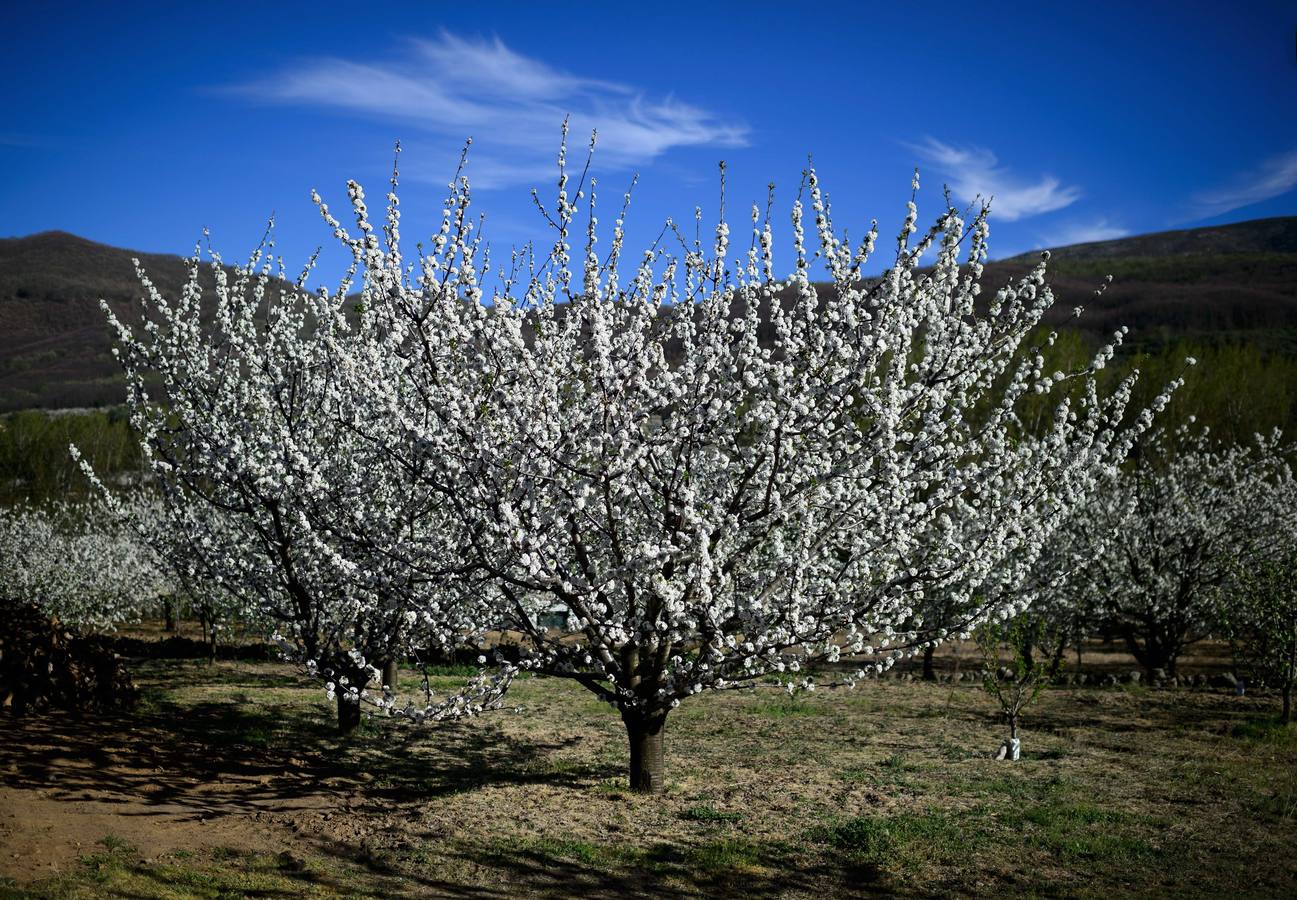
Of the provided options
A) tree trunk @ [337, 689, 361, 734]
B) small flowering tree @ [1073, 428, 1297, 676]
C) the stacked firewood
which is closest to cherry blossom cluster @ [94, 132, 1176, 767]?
tree trunk @ [337, 689, 361, 734]

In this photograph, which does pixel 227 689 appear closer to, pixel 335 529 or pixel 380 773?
pixel 380 773

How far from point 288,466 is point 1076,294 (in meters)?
108

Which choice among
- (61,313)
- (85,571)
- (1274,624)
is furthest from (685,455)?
(61,313)

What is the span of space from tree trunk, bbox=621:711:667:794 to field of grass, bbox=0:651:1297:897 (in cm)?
18

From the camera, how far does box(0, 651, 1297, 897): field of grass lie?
22.0ft

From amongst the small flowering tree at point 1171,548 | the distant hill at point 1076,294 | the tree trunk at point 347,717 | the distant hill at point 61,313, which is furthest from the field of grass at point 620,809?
the distant hill at point 61,313

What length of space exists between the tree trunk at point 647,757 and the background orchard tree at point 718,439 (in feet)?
3.10

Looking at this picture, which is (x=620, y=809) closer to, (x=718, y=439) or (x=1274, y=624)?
(x=718, y=439)

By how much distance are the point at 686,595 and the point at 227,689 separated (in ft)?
39.5

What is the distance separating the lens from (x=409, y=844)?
7.42 metres

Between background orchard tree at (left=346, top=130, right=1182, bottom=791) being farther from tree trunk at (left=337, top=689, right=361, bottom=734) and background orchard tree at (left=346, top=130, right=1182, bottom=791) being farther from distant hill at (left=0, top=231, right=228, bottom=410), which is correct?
distant hill at (left=0, top=231, right=228, bottom=410)

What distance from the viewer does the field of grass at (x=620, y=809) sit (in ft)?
22.0

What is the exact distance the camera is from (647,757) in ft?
29.2

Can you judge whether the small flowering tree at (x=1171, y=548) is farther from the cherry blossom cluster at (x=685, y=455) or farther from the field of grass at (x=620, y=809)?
the cherry blossom cluster at (x=685, y=455)
